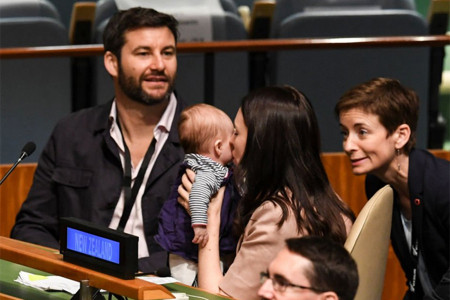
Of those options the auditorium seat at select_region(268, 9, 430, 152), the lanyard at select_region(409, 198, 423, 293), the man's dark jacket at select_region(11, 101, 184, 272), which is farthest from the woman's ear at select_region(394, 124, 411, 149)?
the auditorium seat at select_region(268, 9, 430, 152)

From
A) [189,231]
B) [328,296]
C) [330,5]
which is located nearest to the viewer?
[328,296]

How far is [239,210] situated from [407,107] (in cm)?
50

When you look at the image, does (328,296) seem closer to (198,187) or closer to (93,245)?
(93,245)

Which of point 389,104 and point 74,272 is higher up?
point 389,104

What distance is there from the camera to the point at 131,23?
8.79ft

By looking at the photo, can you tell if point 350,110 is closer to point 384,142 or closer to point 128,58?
point 384,142

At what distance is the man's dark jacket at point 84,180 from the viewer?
2562 mm

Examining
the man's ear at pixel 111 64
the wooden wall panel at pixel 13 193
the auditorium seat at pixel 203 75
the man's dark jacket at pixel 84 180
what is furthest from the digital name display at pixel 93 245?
the auditorium seat at pixel 203 75

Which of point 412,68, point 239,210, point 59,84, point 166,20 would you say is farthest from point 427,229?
point 59,84

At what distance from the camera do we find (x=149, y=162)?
8.45 ft

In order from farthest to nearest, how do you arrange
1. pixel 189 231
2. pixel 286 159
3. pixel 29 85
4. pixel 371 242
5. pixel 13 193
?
1. pixel 29 85
2. pixel 13 193
3. pixel 189 231
4. pixel 286 159
5. pixel 371 242

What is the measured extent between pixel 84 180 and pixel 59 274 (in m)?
0.90

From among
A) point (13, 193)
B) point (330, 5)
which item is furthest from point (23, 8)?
point (330, 5)

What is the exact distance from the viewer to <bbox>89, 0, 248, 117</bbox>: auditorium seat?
320 cm
